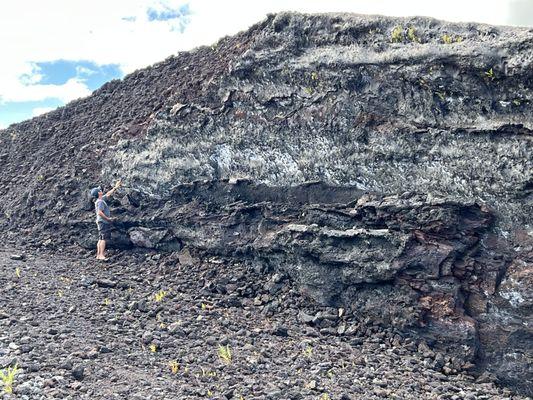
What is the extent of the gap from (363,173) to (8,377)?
7212mm

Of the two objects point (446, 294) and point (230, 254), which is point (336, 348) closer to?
point (446, 294)

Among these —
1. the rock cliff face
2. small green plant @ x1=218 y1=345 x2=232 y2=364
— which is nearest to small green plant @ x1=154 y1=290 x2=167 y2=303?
the rock cliff face

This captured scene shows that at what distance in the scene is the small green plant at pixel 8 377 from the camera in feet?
26.1

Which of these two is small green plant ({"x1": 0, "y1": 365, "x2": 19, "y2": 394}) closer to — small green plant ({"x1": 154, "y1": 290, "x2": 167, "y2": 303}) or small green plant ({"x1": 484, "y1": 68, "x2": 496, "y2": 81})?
small green plant ({"x1": 154, "y1": 290, "x2": 167, "y2": 303})

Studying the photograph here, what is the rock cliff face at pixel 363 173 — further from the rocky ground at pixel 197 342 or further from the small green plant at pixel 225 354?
the small green plant at pixel 225 354

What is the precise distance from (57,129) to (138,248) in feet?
23.7

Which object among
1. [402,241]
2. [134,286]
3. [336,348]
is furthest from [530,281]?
[134,286]

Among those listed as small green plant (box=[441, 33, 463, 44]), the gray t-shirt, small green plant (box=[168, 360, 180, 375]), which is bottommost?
small green plant (box=[168, 360, 180, 375])

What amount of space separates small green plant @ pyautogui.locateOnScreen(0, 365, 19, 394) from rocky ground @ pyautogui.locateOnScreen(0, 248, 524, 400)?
0.09m

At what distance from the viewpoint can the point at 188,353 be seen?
9508 millimetres

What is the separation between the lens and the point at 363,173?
11.2 m

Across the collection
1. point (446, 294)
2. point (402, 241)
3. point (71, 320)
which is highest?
point (402, 241)

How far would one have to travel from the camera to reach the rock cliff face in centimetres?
970

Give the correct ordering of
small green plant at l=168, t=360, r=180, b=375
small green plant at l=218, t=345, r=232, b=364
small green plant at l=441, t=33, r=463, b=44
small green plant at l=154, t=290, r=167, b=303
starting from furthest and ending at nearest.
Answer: small green plant at l=154, t=290, r=167, b=303 → small green plant at l=441, t=33, r=463, b=44 → small green plant at l=218, t=345, r=232, b=364 → small green plant at l=168, t=360, r=180, b=375
